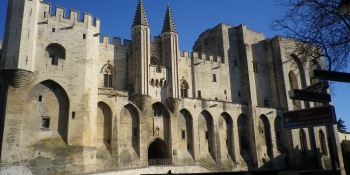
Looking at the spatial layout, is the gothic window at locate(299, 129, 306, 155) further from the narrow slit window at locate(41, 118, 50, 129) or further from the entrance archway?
the narrow slit window at locate(41, 118, 50, 129)

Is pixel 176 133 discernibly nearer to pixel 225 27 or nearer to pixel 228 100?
pixel 228 100

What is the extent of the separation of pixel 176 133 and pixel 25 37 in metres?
15.4

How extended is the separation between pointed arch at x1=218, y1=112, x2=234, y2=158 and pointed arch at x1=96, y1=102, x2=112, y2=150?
12.5m

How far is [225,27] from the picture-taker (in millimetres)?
38688

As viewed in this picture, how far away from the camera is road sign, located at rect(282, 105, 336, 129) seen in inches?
296

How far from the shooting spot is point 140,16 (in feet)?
96.5

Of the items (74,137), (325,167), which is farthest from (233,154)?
(74,137)

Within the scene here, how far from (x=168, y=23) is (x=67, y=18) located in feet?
34.9

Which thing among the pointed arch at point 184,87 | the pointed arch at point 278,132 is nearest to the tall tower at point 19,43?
the pointed arch at point 184,87

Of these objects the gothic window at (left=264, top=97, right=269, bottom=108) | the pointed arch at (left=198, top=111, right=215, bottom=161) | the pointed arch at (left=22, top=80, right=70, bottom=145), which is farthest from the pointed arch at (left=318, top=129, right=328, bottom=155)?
the pointed arch at (left=22, top=80, right=70, bottom=145)

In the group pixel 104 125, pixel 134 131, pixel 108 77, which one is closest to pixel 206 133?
pixel 134 131

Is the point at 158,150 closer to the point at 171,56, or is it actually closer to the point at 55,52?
the point at 171,56

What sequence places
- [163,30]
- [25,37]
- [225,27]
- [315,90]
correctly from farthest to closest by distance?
1. [225,27]
2. [163,30]
3. [25,37]
4. [315,90]

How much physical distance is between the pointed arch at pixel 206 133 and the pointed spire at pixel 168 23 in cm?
939
